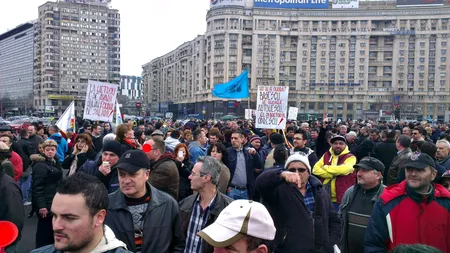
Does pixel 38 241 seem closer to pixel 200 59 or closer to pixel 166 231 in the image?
pixel 166 231

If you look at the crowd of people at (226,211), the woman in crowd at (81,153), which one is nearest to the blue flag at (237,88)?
the woman in crowd at (81,153)

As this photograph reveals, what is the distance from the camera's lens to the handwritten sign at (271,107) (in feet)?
36.5

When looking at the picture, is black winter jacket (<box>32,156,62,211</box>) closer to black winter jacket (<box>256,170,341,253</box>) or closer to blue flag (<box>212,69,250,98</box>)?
black winter jacket (<box>256,170,341,253</box>)

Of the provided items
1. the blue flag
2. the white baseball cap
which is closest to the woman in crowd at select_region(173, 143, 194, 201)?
the white baseball cap

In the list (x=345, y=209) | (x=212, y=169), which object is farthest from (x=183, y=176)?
(x=345, y=209)

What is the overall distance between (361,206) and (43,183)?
14.2ft

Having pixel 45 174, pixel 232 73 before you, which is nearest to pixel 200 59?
pixel 232 73

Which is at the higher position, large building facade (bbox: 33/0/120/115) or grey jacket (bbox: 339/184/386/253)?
large building facade (bbox: 33/0/120/115)

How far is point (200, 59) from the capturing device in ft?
284

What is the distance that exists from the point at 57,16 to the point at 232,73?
42476 mm

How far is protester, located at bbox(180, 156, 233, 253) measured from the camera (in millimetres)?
3740

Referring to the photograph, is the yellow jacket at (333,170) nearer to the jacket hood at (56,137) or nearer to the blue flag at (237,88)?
the jacket hood at (56,137)

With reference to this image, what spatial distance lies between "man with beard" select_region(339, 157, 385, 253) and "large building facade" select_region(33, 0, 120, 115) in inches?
3607

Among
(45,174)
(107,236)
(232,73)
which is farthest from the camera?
(232,73)
